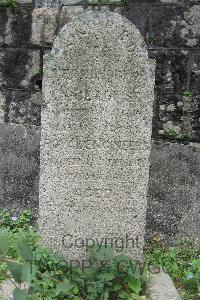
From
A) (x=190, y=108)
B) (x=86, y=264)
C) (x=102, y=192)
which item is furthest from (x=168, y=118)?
(x=86, y=264)

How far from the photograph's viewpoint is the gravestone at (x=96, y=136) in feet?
10.7

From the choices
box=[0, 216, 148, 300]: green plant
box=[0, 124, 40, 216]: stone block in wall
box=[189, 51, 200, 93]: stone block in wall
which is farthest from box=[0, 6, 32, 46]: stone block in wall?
box=[0, 216, 148, 300]: green plant

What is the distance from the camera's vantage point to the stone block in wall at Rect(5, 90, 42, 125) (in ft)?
15.9

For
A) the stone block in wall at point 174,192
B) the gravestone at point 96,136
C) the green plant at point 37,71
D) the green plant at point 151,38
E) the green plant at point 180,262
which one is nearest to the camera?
the gravestone at point 96,136

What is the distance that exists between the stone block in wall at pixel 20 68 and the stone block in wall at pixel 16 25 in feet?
0.33

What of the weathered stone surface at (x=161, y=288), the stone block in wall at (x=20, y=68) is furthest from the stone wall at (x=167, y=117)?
the weathered stone surface at (x=161, y=288)

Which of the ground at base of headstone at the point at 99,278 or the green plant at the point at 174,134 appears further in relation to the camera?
the green plant at the point at 174,134

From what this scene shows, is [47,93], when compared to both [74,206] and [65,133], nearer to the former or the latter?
[65,133]

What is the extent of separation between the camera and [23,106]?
16.0 feet

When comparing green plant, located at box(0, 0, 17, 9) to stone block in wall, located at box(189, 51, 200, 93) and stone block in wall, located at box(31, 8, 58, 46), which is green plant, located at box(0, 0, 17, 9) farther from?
stone block in wall, located at box(189, 51, 200, 93)

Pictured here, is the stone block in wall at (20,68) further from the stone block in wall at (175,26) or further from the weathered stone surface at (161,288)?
the weathered stone surface at (161,288)

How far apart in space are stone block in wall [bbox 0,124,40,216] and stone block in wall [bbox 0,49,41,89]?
17.1 inches

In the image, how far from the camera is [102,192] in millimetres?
3438

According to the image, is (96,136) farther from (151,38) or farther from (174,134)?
(151,38)
